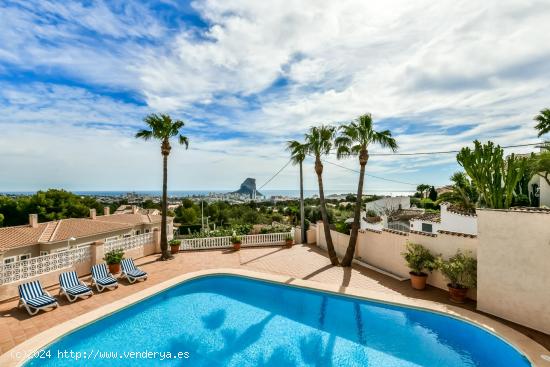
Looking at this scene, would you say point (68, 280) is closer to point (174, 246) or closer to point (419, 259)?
point (174, 246)

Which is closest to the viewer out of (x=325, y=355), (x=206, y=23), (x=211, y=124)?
(x=325, y=355)

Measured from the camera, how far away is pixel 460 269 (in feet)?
31.7

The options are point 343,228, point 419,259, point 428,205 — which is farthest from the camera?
point 428,205

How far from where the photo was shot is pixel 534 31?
8391mm

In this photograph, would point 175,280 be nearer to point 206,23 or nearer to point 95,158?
point 206,23

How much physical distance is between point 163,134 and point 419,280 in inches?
561

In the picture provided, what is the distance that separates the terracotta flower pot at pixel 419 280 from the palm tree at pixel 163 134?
12492 millimetres

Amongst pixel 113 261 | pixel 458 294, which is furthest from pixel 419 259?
pixel 113 261

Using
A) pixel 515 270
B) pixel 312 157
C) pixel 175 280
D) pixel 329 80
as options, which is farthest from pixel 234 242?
pixel 515 270

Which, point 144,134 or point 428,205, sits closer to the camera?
point 144,134

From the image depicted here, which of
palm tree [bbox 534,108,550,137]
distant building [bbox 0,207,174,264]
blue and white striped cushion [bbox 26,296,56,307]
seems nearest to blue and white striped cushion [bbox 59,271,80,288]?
blue and white striped cushion [bbox 26,296,56,307]

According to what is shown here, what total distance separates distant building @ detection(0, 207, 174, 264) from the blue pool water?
26.7ft

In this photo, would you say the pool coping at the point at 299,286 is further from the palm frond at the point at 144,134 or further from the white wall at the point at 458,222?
the white wall at the point at 458,222

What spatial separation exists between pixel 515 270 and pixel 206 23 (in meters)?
14.0
